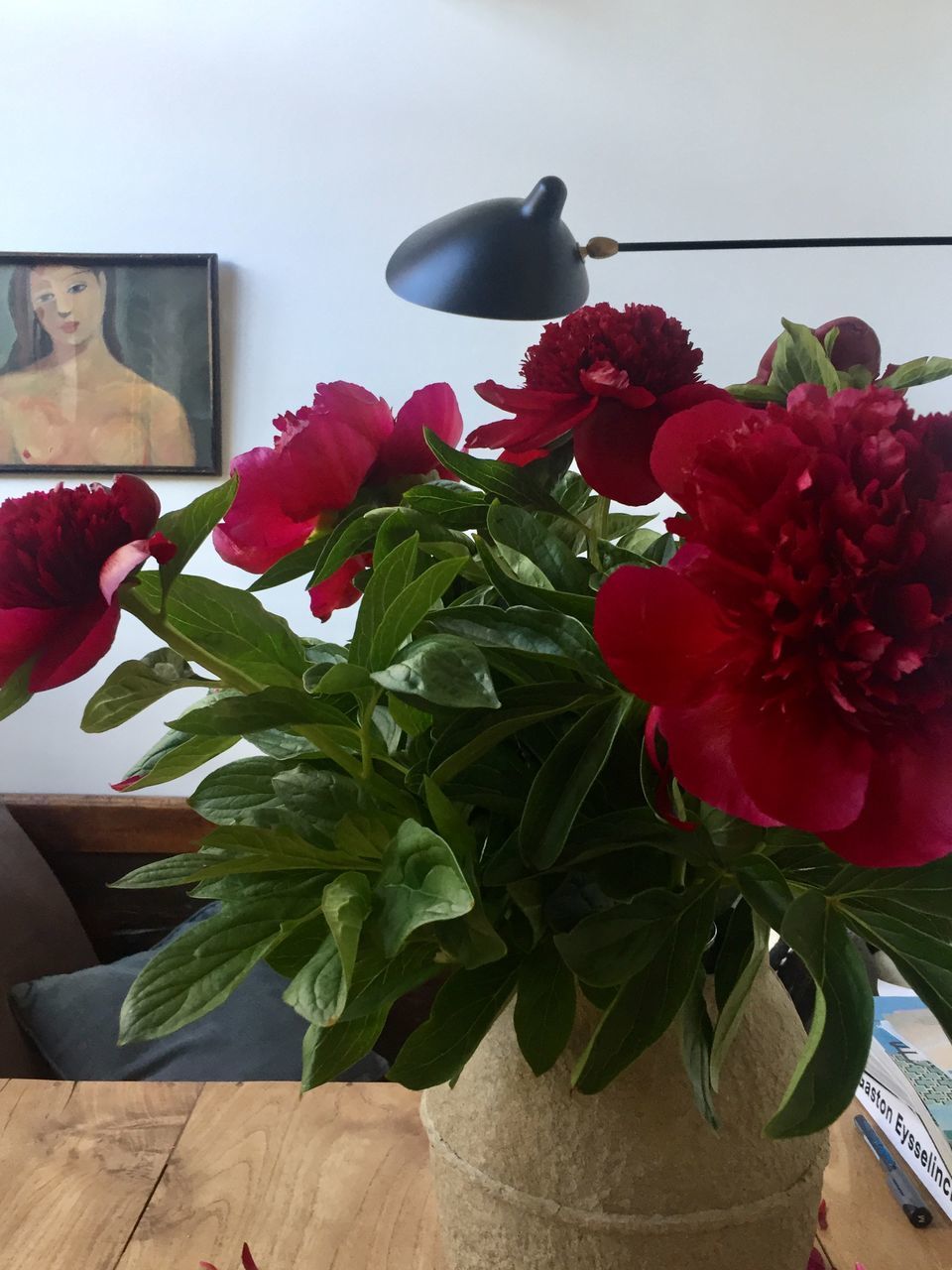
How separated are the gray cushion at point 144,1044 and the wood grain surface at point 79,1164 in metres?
0.46

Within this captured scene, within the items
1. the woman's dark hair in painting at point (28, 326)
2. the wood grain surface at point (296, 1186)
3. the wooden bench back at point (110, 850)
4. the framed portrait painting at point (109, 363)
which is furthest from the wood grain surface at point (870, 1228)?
the woman's dark hair in painting at point (28, 326)

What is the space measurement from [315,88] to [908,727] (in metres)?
1.86

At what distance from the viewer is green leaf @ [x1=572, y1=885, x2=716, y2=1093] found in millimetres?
299

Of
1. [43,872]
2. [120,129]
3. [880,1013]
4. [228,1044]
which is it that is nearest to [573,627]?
[880,1013]

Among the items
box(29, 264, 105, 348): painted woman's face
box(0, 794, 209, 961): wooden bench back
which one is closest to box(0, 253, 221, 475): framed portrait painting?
box(29, 264, 105, 348): painted woman's face

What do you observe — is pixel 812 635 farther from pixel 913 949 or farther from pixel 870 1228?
pixel 870 1228

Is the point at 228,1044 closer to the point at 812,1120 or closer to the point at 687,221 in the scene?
the point at 812,1120

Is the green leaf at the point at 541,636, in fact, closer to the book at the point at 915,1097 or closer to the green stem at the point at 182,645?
the green stem at the point at 182,645

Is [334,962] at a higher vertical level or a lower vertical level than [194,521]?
lower

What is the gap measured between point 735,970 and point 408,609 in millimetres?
160

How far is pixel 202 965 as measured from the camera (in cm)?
29

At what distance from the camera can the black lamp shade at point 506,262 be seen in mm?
899

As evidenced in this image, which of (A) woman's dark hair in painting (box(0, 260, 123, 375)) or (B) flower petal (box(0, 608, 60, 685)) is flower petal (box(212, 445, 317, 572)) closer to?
(B) flower petal (box(0, 608, 60, 685))

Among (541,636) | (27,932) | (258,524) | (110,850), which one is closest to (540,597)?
(541,636)
